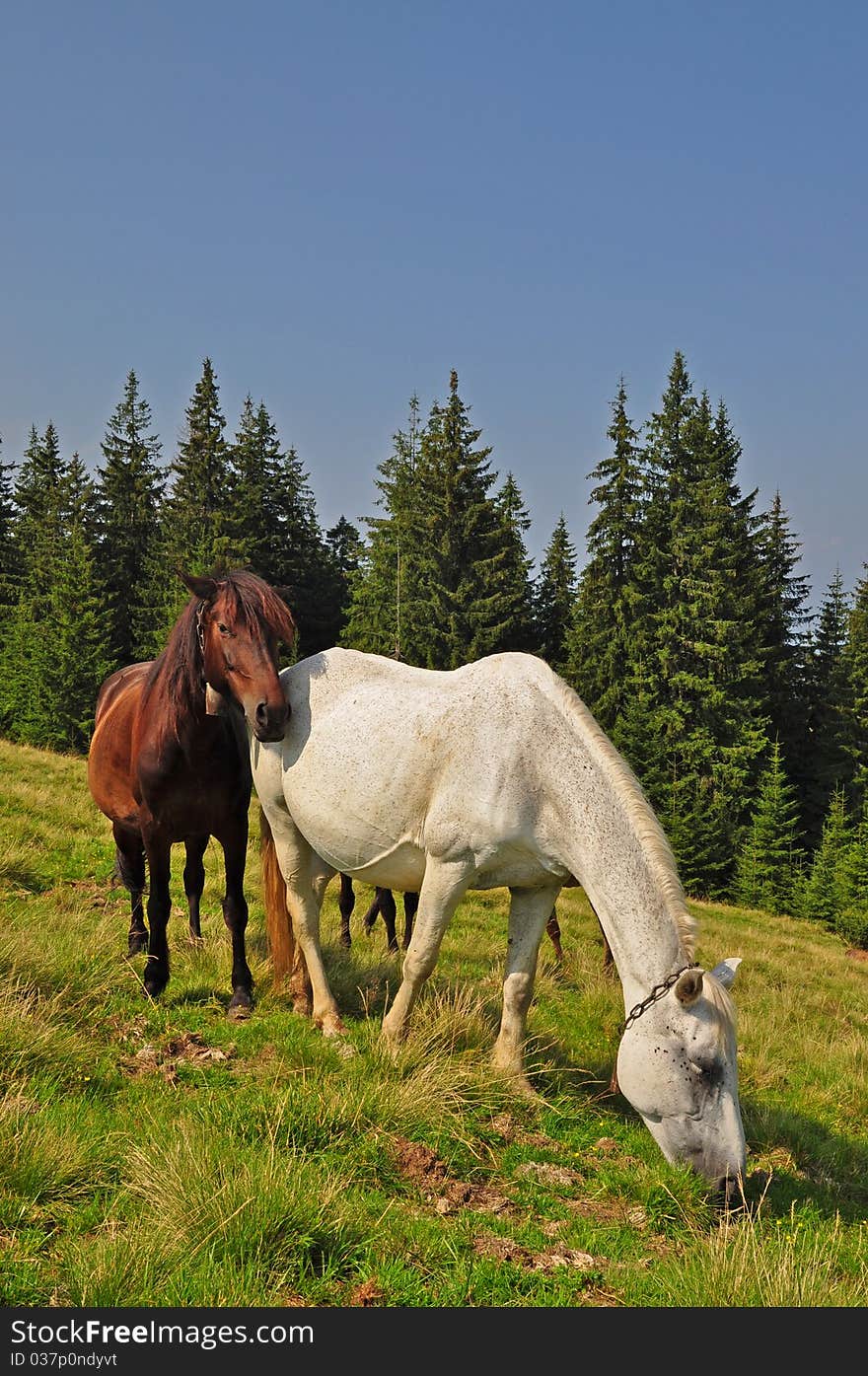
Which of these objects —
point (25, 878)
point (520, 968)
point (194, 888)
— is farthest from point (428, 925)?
point (25, 878)

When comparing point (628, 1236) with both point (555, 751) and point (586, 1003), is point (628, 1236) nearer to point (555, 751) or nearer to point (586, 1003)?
point (555, 751)

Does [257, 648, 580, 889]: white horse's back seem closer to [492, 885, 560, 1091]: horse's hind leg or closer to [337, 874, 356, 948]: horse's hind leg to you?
[492, 885, 560, 1091]: horse's hind leg

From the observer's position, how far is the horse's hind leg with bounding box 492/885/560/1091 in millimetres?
5008

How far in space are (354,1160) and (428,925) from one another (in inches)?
51.9

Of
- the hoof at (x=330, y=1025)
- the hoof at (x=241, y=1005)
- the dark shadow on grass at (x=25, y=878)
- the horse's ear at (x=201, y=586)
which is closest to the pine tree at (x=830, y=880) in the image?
the dark shadow on grass at (x=25, y=878)

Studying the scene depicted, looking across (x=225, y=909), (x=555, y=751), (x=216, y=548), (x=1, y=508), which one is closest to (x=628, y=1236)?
(x=555, y=751)

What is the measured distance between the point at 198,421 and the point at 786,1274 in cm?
5086

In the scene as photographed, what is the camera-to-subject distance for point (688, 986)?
3.89 m

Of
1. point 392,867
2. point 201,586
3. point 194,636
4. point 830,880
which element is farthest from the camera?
point 830,880

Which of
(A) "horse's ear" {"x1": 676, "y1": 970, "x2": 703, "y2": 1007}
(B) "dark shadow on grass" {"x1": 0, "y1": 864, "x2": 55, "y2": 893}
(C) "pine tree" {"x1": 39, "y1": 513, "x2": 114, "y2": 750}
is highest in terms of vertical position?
(C) "pine tree" {"x1": 39, "y1": 513, "x2": 114, "y2": 750}

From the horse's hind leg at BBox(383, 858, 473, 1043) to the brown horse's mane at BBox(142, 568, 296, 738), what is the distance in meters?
1.67

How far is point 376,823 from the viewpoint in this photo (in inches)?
199

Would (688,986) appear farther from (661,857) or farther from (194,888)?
(194,888)

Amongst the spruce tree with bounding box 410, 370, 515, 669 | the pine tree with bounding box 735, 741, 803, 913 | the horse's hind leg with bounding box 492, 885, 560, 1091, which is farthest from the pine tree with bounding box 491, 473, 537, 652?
the horse's hind leg with bounding box 492, 885, 560, 1091
